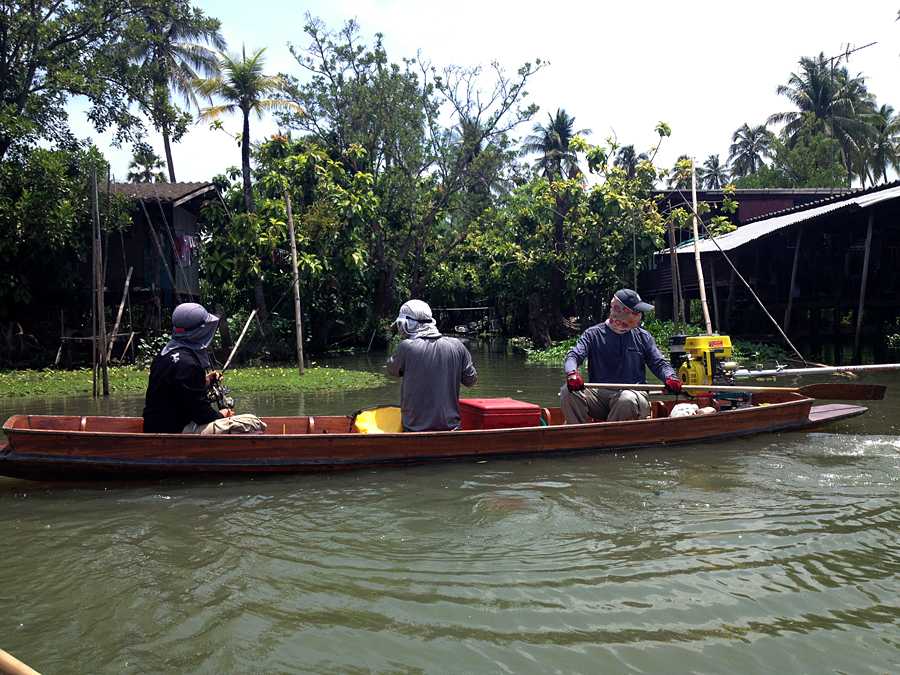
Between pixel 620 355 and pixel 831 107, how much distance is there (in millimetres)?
36236

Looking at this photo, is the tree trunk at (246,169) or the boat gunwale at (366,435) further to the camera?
the tree trunk at (246,169)

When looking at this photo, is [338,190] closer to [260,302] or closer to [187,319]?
[260,302]

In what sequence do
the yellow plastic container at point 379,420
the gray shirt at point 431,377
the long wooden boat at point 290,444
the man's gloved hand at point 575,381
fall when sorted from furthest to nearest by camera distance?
1. the yellow plastic container at point 379,420
2. the man's gloved hand at point 575,381
3. the gray shirt at point 431,377
4. the long wooden boat at point 290,444

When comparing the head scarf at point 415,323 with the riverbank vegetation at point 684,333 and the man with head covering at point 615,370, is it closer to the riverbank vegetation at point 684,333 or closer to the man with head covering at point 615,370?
the man with head covering at point 615,370

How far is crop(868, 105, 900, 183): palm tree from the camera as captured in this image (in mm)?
35625

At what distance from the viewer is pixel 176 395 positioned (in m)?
6.25

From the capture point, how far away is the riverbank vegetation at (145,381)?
1384 centimetres

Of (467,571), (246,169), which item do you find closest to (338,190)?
(246,169)

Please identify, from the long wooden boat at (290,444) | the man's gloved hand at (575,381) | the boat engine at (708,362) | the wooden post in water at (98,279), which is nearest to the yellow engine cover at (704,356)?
the boat engine at (708,362)

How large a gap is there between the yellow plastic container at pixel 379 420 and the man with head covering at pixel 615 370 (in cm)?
181

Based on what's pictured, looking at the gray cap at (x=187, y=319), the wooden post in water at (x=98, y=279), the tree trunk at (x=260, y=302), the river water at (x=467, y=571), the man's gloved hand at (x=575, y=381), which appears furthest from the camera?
the tree trunk at (x=260, y=302)

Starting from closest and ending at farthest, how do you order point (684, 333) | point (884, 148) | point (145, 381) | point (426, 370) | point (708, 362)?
point (426, 370) < point (708, 362) < point (145, 381) < point (684, 333) < point (884, 148)

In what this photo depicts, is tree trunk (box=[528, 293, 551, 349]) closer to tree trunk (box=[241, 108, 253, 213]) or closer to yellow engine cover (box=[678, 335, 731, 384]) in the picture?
tree trunk (box=[241, 108, 253, 213])

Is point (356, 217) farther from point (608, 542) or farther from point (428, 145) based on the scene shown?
point (608, 542)
